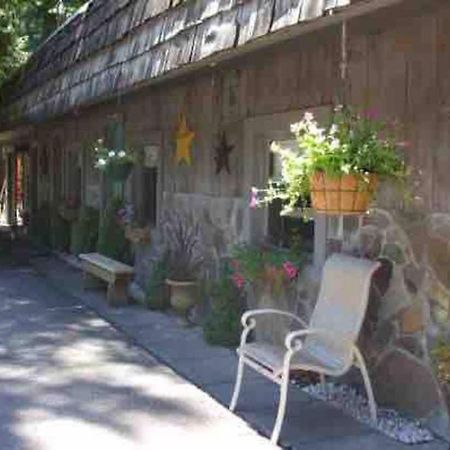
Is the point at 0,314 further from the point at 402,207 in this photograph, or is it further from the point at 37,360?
the point at 402,207

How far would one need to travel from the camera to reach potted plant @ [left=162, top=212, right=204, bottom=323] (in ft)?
28.2

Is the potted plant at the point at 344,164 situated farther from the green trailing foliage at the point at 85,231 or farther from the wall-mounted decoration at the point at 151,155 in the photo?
the green trailing foliage at the point at 85,231

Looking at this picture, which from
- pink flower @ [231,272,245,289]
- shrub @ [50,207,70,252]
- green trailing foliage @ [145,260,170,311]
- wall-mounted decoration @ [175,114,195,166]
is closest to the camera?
pink flower @ [231,272,245,289]

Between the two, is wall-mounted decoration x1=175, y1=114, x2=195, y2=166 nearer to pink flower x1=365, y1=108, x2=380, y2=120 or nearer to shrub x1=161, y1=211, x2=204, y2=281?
shrub x1=161, y1=211, x2=204, y2=281

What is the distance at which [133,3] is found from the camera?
8469mm

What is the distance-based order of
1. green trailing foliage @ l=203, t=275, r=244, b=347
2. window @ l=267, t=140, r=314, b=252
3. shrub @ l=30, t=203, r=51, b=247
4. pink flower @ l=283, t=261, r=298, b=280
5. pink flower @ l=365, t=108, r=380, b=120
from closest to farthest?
pink flower @ l=365, t=108, r=380, b=120 < pink flower @ l=283, t=261, r=298, b=280 < window @ l=267, t=140, r=314, b=252 < green trailing foliage @ l=203, t=275, r=244, b=347 < shrub @ l=30, t=203, r=51, b=247

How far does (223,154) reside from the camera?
799 centimetres

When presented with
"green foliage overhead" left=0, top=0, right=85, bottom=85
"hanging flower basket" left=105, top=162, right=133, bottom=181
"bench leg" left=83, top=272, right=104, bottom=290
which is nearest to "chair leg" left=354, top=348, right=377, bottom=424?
"hanging flower basket" left=105, top=162, right=133, bottom=181

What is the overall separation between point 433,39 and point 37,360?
12.8ft

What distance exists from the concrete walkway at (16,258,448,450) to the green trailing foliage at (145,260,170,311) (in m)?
0.12

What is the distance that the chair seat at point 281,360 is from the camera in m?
5.05

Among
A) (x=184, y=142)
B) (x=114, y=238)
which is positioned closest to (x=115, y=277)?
(x=184, y=142)

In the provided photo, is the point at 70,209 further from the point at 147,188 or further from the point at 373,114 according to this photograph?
the point at 373,114

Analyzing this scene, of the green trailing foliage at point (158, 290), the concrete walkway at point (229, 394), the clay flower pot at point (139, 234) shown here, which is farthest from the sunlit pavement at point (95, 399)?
the clay flower pot at point (139, 234)
